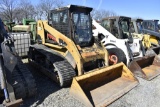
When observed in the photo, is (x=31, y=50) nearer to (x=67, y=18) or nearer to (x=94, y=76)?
(x=67, y=18)

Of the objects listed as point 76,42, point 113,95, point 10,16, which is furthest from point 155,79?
point 10,16

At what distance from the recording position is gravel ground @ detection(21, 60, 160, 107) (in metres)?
4.23

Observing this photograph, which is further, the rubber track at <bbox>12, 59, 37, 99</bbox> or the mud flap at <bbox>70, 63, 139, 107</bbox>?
the mud flap at <bbox>70, 63, 139, 107</bbox>

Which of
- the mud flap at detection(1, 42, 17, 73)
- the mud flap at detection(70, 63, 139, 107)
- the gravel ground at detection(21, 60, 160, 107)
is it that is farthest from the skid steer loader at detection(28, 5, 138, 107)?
the mud flap at detection(1, 42, 17, 73)

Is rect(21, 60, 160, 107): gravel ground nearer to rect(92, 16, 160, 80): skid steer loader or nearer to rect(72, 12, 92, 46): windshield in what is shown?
rect(92, 16, 160, 80): skid steer loader

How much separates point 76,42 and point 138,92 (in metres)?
2.22

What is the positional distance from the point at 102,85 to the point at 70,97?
3.20 feet

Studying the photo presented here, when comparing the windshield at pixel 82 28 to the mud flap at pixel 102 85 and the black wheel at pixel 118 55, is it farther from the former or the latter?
the black wheel at pixel 118 55

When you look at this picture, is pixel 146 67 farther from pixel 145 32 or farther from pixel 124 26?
pixel 145 32

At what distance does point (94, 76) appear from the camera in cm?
475

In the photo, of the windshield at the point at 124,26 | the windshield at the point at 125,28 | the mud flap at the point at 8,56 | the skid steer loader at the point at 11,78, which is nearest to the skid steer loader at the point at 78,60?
the skid steer loader at the point at 11,78

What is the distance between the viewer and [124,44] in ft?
23.4

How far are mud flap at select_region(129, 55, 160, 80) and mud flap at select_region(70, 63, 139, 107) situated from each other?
30.7 inches

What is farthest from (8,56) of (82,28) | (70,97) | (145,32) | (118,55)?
(145,32)
